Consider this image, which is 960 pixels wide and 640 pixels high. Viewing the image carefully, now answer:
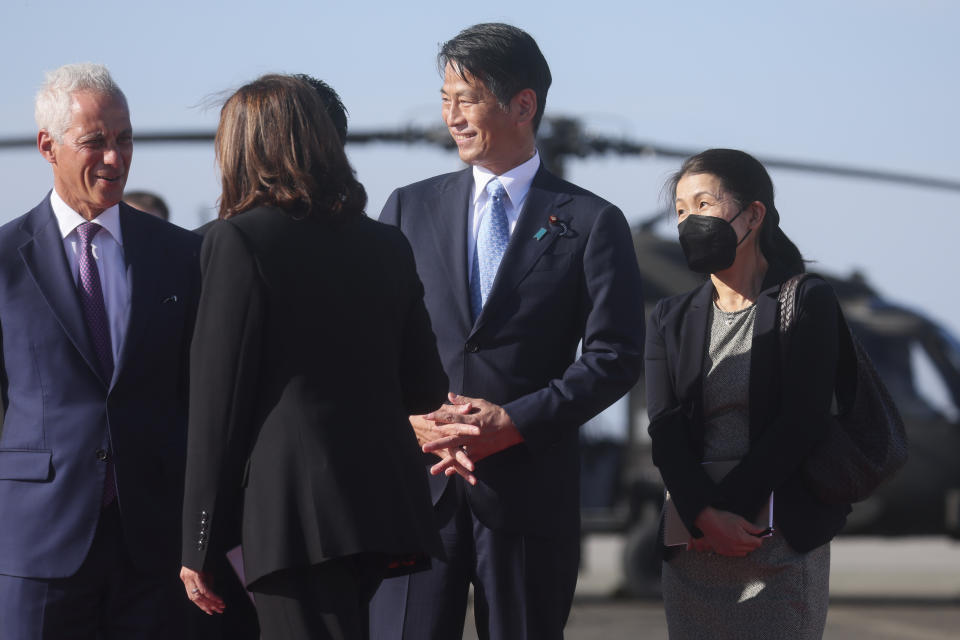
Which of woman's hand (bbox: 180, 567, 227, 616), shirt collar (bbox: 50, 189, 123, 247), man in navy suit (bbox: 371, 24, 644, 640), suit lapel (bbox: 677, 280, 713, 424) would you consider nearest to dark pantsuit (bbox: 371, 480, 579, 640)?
man in navy suit (bbox: 371, 24, 644, 640)

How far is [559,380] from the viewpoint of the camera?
374cm

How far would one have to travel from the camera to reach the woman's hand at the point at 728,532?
12.0 feet

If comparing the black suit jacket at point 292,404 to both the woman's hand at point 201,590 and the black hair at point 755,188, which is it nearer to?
the woman's hand at point 201,590

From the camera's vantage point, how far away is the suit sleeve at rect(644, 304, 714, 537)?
3707 millimetres

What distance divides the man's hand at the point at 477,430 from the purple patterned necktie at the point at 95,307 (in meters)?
0.79

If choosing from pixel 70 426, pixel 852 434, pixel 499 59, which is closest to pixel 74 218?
pixel 70 426

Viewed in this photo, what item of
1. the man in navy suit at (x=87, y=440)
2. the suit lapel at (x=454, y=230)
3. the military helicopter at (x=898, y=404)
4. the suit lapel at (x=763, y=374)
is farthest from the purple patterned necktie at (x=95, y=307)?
the military helicopter at (x=898, y=404)

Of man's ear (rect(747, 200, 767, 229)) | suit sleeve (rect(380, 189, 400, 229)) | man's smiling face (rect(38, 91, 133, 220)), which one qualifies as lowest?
suit sleeve (rect(380, 189, 400, 229))

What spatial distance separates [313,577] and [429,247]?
3.97ft

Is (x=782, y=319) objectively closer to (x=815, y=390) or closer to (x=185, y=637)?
(x=815, y=390)

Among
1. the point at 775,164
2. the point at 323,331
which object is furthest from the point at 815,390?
the point at 775,164

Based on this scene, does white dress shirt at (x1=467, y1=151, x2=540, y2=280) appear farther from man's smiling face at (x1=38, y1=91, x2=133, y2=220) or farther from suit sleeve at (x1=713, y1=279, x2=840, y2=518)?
man's smiling face at (x1=38, y1=91, x2=133, y2=220)

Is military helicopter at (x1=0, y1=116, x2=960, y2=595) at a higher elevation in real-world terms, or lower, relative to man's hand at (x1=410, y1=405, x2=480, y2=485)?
lower

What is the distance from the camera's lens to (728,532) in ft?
12.0
